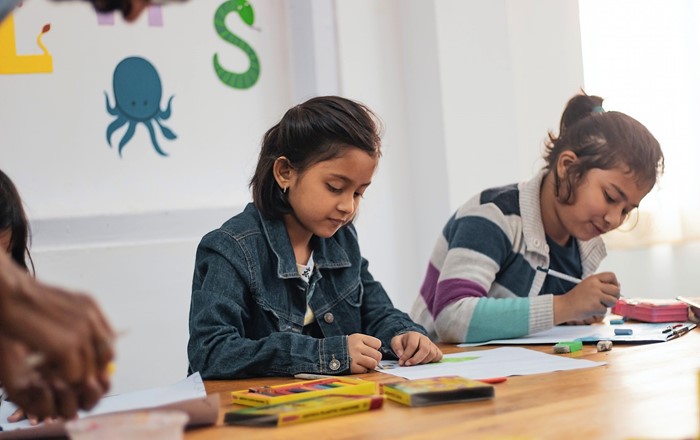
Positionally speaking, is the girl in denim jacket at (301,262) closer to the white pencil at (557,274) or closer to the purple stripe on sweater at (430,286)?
the purple stripe on sweater at (430,286)

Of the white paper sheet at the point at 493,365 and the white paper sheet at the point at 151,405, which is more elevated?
the white paper sheet at the point at 151,405

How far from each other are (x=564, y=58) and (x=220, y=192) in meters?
1.28

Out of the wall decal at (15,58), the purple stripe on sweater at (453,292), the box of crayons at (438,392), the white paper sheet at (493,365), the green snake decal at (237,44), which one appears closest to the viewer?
the box of crayons at (438,392)

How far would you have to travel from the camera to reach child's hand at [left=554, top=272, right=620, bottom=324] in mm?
1722

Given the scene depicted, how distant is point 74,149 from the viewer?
2.52 m

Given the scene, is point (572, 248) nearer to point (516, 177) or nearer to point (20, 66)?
point (516, 177)

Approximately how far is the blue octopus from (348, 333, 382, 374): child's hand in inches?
55.0

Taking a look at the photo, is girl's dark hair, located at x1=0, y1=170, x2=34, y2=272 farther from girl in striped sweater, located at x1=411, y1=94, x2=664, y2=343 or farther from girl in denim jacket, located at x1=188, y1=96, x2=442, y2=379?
girl in striped sweater, located at x1=411, y1=94, x2=664, y2=343

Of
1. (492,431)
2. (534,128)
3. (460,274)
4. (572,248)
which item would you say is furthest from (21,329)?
(534,128)

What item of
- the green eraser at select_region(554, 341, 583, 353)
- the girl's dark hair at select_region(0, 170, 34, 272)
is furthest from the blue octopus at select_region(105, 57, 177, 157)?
the green eraser at select_region(554, 341, 583, 353)

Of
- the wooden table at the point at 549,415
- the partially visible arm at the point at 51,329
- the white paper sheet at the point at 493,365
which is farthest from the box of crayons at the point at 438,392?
the partially visible arm at the point at 51,329

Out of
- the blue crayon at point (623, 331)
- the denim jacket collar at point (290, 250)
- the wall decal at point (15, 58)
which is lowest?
the blue crayon at point (623, 331)

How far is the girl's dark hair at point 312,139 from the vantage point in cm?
161

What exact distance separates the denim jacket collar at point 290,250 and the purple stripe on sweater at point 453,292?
0.22 meters
